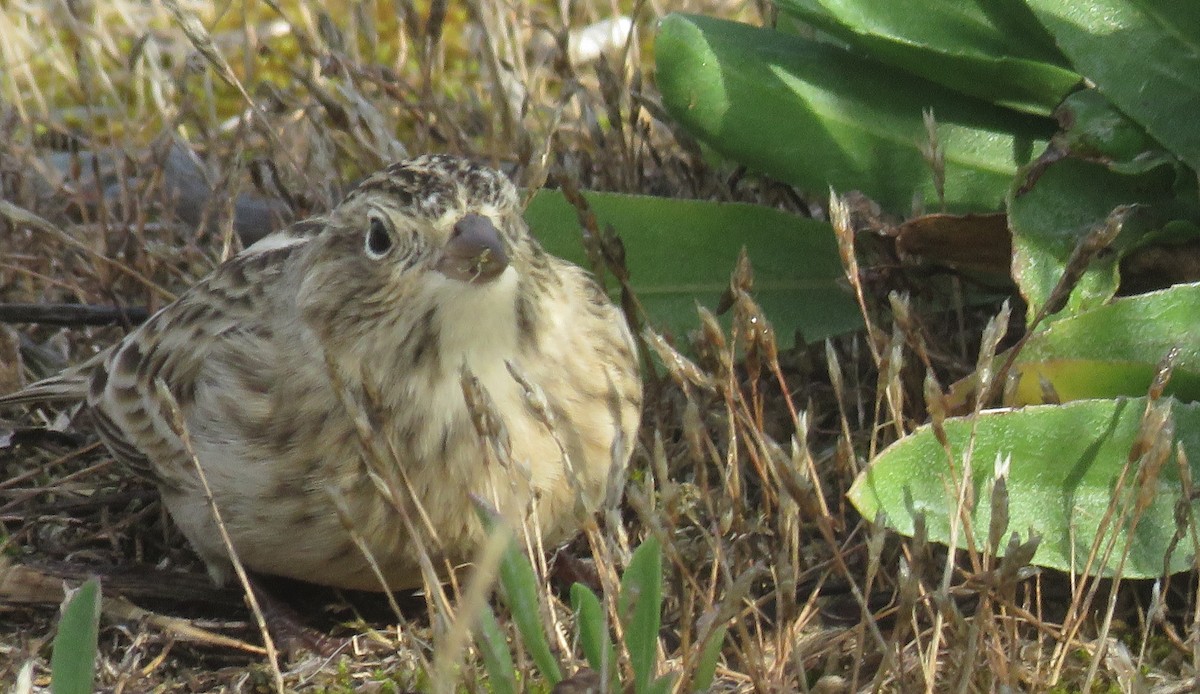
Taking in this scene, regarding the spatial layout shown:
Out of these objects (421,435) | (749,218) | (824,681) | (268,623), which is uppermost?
(749,218)

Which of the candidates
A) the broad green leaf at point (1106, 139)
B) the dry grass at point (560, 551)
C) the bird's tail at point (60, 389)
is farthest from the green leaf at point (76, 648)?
the broad green leaf at point (1106, 139)

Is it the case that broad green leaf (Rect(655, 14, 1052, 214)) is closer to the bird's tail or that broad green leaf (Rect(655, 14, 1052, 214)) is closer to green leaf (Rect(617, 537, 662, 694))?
green leaf (Rect(617, 537, 662, 694))

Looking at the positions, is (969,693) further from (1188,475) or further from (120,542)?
(120,542)

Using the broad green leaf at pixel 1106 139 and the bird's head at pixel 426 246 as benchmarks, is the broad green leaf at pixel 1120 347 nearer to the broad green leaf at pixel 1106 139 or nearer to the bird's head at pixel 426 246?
the broad green leaf at pixel 1106 139

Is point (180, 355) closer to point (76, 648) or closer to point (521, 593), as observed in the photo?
A: point (76, 648)

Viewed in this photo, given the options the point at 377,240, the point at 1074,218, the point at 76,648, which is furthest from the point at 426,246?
the point at 1074,218

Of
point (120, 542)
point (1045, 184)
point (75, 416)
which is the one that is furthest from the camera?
point (75, 416)

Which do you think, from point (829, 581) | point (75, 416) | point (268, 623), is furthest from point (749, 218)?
point (75, 416)
